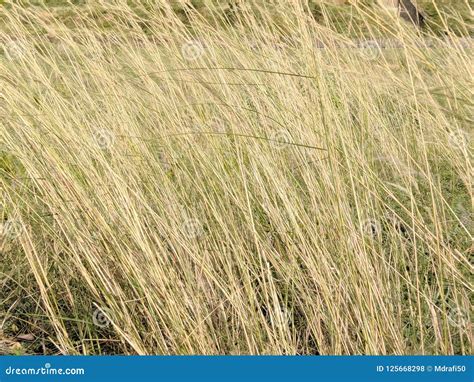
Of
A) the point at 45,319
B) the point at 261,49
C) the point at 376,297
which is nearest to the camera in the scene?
the point at 376,297

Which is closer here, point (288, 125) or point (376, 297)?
point (376, 297)

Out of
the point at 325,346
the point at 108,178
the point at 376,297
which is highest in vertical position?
the point at 108,178

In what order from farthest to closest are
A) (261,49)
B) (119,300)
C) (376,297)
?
(261,49), (119,300), (376,297)

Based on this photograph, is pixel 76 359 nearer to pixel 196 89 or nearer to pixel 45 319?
pixel 45 319

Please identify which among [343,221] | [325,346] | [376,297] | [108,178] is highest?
[108,178]

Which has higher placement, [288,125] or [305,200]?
[288,125]

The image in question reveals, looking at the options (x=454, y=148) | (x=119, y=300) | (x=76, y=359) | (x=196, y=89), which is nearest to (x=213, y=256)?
(x=119, y=300)

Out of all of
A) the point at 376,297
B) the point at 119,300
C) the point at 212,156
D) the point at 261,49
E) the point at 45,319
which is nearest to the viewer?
the point at 376,297

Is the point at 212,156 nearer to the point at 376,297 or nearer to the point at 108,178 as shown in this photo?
the point at 108,178

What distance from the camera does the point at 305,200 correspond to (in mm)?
2340

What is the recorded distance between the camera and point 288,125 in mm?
2443

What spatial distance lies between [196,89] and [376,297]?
147cm

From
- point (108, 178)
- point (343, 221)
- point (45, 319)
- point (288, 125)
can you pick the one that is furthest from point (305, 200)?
point (45, 319)

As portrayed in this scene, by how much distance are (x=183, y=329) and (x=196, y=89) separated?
4.64 feet
